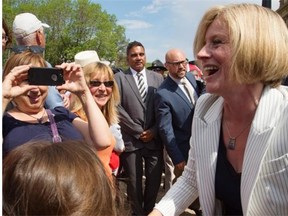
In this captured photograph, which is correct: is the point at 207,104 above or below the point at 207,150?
above

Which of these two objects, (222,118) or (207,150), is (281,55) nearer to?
(222,118)

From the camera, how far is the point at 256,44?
180 cm

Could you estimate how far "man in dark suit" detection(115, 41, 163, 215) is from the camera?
457cm

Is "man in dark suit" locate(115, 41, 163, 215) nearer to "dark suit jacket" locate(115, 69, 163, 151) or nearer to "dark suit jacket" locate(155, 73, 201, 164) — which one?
"dark suit jacket" locate(115, 69, 163, 151)

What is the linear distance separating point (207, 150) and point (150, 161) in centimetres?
280

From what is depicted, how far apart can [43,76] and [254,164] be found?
3.71ft

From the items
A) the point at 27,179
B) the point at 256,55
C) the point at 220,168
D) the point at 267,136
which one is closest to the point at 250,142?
the point at 267,136

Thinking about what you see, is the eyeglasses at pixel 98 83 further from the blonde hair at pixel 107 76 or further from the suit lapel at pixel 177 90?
the suit lapel at pixel 177 90

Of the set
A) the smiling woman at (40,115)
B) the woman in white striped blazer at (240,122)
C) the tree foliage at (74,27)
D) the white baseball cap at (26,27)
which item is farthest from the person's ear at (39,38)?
the tree foliage at (74,27)

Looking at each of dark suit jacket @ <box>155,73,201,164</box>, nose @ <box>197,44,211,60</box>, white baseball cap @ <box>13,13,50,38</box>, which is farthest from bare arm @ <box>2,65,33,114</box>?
→ dark suit jacket @ <box>155,73,201,164</box>

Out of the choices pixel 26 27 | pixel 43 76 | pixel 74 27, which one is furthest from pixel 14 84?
pixel 74 27

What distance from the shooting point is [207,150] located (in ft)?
6.35

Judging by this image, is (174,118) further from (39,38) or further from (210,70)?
(210,70)

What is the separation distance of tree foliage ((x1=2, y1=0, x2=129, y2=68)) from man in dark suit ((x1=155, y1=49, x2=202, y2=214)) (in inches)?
1608
